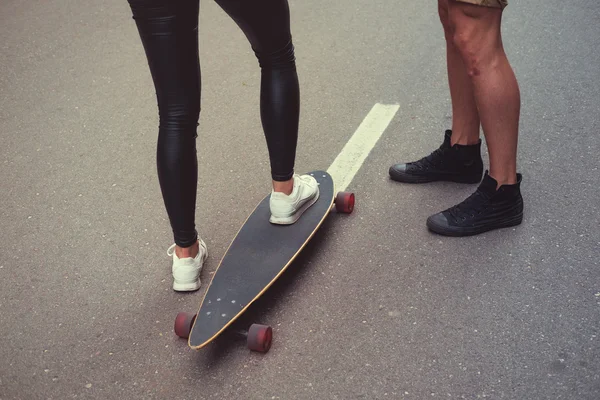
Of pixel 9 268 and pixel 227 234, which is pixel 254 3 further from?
pixel 9 268

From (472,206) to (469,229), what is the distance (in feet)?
0.32

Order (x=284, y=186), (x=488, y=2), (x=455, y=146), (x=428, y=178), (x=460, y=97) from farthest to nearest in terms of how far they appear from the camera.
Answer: (x=428, y=178) → (x=455, y=146) → (x=460, y=97) → (x=284, y=186) → (x=488, y=2)

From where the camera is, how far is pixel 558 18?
17.4ft

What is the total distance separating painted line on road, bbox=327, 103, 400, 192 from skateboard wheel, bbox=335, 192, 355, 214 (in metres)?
0.24

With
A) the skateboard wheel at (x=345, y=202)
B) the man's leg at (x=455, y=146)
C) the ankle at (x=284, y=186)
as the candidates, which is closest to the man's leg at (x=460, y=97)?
the man's leg at (x=455, y=146)

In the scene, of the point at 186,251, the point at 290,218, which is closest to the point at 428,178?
the point at 290,218

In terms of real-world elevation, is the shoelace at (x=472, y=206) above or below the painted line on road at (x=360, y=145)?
above

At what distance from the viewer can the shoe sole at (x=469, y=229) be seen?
3.02m

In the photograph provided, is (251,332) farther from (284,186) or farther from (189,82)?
(189,82)

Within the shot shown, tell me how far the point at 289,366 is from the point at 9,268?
55.8 inches

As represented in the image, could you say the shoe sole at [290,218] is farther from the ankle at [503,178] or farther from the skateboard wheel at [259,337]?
the ankle at [503,178]

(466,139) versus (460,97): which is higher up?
(460,97)

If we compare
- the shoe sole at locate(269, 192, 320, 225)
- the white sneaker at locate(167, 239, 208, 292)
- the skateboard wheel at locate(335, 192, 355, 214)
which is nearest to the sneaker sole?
the white sneaker at locate(167, 239, 208, 292)

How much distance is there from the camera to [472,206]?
3035 mm
